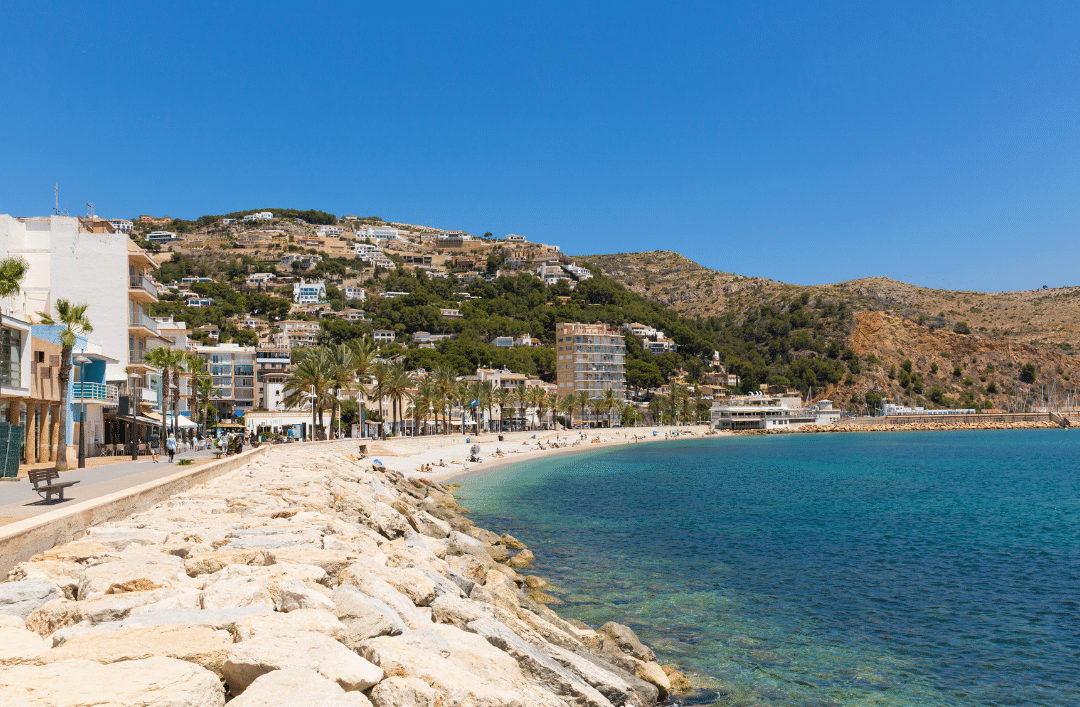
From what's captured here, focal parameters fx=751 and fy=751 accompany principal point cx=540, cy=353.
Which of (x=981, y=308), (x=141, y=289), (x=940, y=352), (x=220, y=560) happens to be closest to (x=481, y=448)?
(x=141, y=289)

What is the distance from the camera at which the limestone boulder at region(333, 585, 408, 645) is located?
697 centimetres

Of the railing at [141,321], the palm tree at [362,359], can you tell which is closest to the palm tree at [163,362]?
the railing at [141,321]

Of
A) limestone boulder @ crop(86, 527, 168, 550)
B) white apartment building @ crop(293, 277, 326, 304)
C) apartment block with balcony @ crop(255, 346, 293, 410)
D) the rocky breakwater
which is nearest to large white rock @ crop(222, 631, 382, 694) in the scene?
the rocky breakwater

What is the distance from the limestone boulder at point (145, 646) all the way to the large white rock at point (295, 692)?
582 mm

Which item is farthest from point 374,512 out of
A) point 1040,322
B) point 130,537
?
point 1040,322

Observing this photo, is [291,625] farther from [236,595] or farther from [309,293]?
[309,293]

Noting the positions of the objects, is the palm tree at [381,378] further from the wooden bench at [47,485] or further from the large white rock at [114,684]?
the large white rock at [114,684]

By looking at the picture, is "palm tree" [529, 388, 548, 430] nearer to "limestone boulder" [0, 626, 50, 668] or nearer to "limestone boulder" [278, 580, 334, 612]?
"limestone boulder" [278, 580, 334, 612]

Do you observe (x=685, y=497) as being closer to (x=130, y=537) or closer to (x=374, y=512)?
(x=374, y=512)

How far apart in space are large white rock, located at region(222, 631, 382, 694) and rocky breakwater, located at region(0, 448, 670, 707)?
0.01m

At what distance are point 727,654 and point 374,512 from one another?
28.7ft

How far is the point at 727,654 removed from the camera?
1273 centimetres

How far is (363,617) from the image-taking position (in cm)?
720

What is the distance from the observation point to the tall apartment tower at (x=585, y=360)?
427 feet
